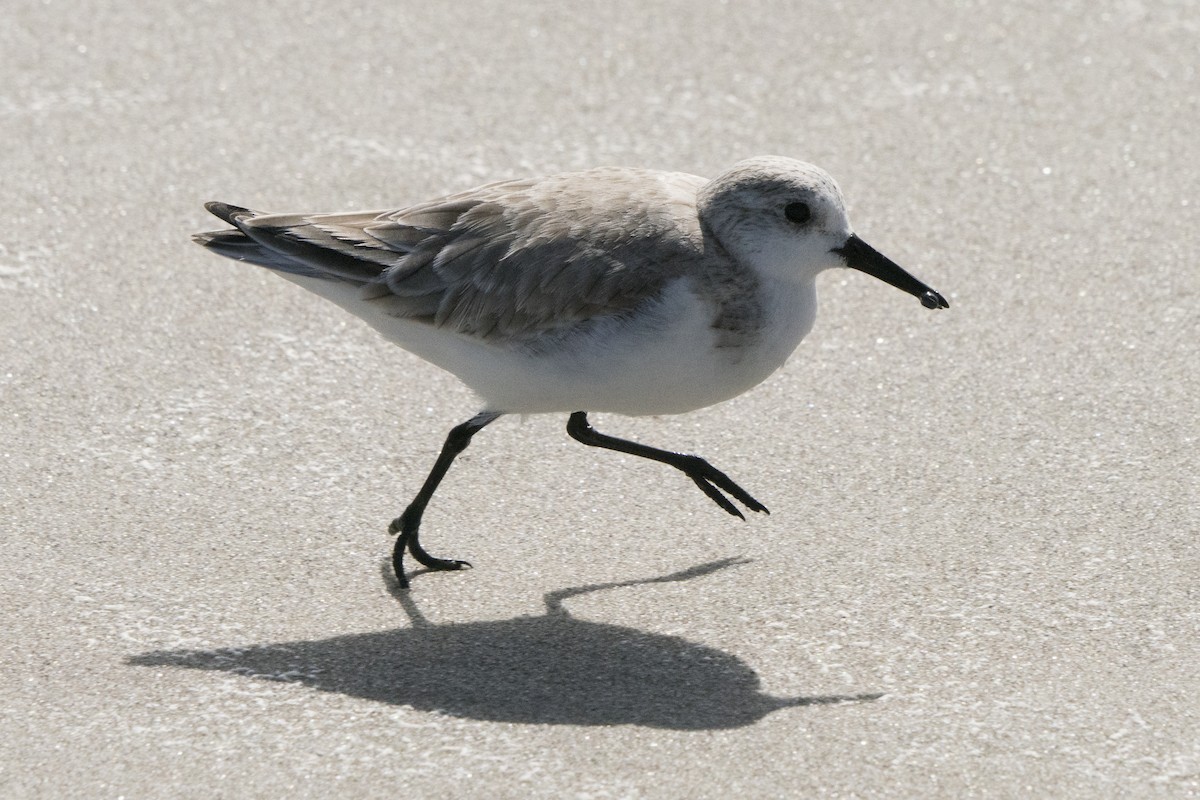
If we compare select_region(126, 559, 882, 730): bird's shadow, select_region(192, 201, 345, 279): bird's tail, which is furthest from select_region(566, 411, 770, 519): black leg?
select_region(192, 201, 345, 279): bird's tail

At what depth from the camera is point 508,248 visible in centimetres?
464

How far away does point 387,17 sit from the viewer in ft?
25.7

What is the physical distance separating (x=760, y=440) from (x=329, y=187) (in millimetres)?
2368

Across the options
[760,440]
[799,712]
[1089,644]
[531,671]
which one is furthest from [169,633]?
[1089,644]

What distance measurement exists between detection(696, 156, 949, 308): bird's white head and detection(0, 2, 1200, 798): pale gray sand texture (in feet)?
2.97

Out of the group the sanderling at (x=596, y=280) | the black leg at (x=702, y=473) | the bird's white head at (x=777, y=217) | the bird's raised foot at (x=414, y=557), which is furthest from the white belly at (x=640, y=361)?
the bird's raised foot at (x=414, y=557)

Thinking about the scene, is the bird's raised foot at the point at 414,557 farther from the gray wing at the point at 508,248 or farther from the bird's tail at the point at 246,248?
the bird's tail at the point at 246,248

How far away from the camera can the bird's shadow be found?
405cm

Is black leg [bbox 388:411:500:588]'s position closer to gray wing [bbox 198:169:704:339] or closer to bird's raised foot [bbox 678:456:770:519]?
gray wing [bbox 198:169:704:339]

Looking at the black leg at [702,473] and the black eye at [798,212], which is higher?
the black eye at [798,212]

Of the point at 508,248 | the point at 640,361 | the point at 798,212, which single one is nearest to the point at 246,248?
the point at 508,248

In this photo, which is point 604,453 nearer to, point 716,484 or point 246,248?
point 716,484

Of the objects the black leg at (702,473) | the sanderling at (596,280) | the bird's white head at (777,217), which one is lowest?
the black leg at (702,473)

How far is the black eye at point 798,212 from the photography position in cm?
453
